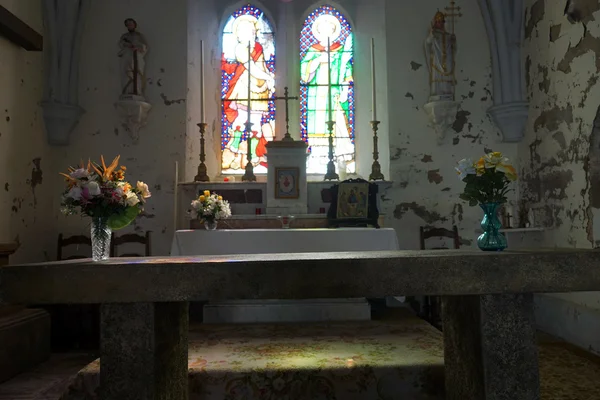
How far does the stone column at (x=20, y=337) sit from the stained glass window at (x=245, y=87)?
3062mm

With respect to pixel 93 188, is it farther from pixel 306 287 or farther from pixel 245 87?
pixel 245 87

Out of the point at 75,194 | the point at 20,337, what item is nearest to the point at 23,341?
the point at 20,337

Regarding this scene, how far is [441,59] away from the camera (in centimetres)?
592

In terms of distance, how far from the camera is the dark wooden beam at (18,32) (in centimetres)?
466

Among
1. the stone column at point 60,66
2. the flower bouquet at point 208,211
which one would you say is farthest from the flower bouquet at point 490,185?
the stone column at point 60,66

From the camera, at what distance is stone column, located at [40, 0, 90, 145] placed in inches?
227

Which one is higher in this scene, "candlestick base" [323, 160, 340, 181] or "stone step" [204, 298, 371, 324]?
"candlestick base" [323, 160, 340, 181]

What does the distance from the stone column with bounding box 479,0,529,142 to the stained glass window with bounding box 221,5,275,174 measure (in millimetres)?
2950

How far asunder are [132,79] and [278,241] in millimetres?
3118

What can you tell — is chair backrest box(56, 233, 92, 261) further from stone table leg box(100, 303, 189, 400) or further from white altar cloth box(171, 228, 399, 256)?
stone table leg box(100, 303, 189, 400)

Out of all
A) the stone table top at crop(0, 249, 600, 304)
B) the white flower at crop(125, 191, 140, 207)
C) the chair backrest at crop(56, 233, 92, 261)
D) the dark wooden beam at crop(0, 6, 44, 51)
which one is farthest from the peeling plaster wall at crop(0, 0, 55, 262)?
the stone table top at crop(0, 249, 600, 304)

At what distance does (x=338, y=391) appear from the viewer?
2.82m

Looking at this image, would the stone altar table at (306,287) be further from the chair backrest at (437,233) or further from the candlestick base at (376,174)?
the candlestick base at (376,174)

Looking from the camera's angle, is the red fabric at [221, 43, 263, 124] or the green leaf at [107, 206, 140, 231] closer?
the green leaf at [107, 206, 140, 231]
